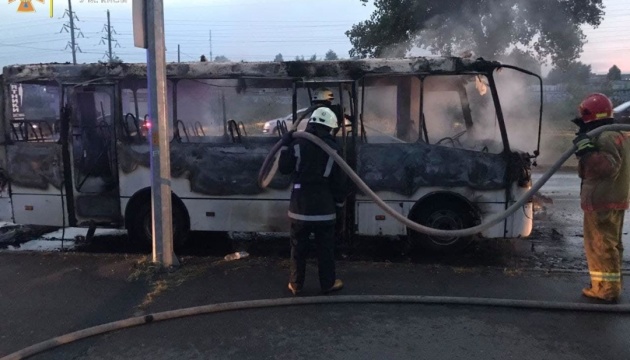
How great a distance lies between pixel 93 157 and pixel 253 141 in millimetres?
2315

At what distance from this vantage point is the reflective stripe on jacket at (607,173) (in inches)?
188

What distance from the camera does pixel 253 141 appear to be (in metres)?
6.96

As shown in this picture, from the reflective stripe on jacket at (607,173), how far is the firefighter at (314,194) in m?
2.26

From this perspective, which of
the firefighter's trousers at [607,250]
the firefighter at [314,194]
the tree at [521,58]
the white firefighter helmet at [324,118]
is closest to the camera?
the firefighter's trousers at [607,250]

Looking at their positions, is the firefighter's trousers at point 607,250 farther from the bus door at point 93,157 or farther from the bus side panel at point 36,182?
the bus side panel at point 36,182

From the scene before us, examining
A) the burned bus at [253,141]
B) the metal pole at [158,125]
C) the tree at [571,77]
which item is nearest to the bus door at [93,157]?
the burned bus at [253,141]

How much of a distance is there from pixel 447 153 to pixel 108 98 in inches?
178

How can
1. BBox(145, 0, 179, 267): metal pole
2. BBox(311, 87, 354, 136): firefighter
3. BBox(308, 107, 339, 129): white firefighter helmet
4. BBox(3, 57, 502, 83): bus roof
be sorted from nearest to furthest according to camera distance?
1. BBox(308, 107, 339, 129): white firefighter helmet
2. BBox(145, 0, 179, 267): metal pole
3. BBox(3, 57, 502, 83): bus roof
4. BBox(311, 87, 354, 136): firefighter

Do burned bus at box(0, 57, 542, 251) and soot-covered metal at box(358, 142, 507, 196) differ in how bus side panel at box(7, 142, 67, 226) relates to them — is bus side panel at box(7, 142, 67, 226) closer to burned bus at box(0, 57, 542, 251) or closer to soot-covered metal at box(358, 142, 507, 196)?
burned bus at box(0, 57, 542, 251)

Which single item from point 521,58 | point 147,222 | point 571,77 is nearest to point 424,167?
point 147,222

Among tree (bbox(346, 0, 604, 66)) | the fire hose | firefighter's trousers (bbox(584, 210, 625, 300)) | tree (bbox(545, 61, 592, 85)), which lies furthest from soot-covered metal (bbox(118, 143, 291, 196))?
tree (bbox(545, 61, 592, 85))

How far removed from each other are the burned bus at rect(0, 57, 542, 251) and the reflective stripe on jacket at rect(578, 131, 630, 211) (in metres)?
1.30

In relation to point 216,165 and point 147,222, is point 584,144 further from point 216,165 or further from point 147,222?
point 147,222

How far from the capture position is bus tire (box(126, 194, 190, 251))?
713cm
